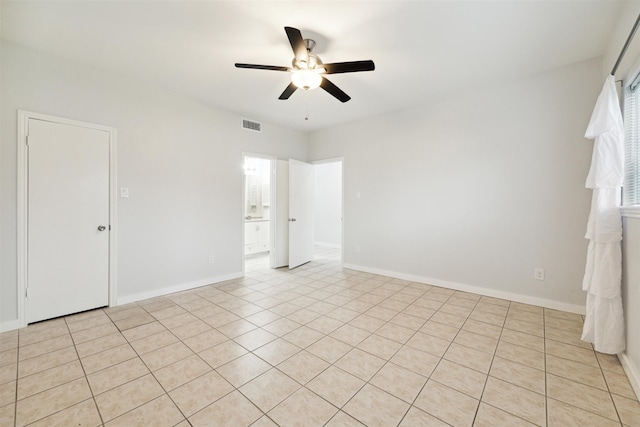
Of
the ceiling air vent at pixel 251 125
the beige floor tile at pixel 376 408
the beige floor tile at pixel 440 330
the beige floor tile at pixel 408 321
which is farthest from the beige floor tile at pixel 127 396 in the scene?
the ceiling air vent at pixel 251 125

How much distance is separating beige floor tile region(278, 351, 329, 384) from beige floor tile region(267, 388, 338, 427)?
158 mm

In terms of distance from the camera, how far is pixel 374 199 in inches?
179

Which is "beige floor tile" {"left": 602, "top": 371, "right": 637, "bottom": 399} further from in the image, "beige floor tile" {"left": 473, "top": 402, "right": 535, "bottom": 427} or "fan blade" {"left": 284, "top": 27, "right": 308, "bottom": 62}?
"fan blade" {"left": 284, "top": 27, "right": 308, "bottom": 62}

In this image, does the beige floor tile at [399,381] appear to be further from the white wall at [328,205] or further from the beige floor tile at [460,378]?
the white wall at [328,205]

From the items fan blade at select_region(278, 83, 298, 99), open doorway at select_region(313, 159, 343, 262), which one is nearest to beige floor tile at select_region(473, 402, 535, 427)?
fan blade at select_region(278, 83, 298, 99)

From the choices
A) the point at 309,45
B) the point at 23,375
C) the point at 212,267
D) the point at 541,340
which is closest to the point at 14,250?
the point at 23,375

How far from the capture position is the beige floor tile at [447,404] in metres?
1.50

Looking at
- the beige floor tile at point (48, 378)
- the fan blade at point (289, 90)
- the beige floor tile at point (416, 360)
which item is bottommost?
the beige floor tile at point (48, 378)

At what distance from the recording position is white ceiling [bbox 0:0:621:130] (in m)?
2.05

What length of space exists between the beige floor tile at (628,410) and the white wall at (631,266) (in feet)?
0.29

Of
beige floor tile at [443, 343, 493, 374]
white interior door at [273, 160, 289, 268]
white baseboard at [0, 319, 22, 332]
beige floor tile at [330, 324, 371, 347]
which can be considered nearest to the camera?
beige floor tile at [443, 343, 493, 374]

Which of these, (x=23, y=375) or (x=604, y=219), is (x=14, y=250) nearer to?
(x=23, y=375)

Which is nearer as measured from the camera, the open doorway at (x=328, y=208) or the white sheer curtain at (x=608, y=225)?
the white sheer curtain at (x=608, y=225)

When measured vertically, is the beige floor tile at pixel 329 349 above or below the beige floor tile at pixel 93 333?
above
